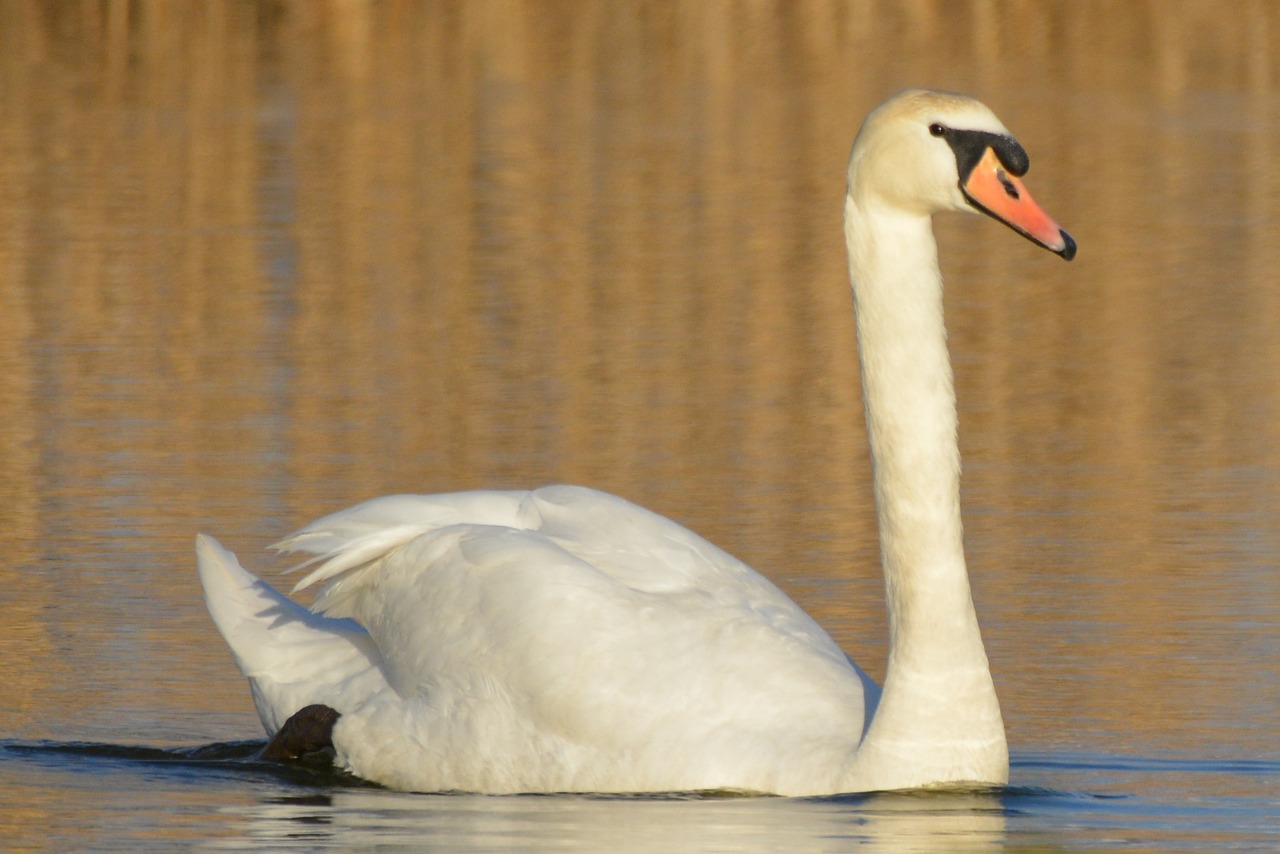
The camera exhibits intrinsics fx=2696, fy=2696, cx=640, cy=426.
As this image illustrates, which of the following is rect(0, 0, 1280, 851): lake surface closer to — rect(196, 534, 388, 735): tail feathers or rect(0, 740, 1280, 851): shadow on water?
rect(0, 740, 1280, 851): shadow on water

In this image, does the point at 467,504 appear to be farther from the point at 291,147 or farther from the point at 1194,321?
the point at 291,147

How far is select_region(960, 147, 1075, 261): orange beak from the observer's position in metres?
6.33

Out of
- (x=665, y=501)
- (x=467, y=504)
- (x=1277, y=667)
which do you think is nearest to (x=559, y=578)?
(x=467, y=504)

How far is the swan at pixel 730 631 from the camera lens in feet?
21.3

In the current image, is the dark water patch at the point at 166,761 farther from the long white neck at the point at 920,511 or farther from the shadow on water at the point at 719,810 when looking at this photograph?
the long white neck at the point at 920,511

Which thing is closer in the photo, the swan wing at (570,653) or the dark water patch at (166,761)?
the swan wing at (570,653)

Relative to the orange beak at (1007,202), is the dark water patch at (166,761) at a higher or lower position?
lower

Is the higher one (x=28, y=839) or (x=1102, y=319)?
(x=1102, y=319)

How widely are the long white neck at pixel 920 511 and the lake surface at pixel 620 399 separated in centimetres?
17

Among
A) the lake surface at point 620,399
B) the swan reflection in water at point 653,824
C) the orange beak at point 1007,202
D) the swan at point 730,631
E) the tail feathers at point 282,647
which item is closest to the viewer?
the swan reflection in water at point 653,824

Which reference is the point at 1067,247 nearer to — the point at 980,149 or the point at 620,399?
the point at 980,149

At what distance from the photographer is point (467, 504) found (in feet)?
24.0

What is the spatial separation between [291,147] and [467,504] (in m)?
16.0

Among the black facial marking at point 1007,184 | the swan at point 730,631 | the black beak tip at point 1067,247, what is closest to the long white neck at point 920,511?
the swan at point 730,631
